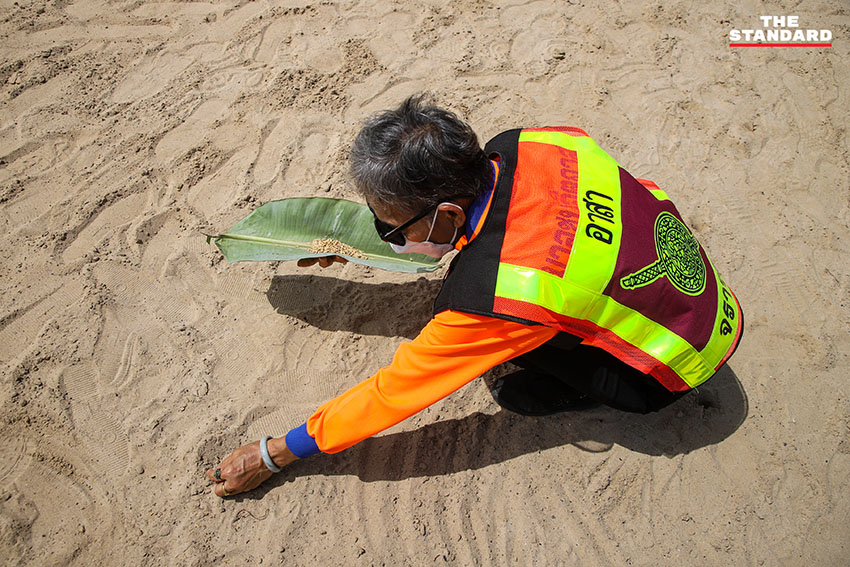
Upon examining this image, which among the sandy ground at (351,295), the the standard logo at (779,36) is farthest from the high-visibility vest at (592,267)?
the the standard logo at (779,36)

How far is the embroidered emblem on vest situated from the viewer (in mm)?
1563

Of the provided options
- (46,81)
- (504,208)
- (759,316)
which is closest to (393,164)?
(504,208)

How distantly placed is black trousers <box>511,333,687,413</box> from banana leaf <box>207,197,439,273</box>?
69cm

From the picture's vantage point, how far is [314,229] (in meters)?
2.35

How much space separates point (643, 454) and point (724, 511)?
0.32m

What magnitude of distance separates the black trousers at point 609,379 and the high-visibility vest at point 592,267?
15 centimetres

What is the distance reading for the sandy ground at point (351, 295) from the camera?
1901 millimetres

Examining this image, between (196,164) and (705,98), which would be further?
(705,98)

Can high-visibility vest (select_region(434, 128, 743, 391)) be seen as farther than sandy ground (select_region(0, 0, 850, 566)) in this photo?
No

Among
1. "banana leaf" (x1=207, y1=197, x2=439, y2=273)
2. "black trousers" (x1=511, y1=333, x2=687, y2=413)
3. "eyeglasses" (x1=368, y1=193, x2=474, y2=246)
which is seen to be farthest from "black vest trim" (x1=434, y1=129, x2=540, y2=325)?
"banana leaf" (x1=207, y1=197, x2=439, y2=273)

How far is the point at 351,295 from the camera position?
2.44 meters

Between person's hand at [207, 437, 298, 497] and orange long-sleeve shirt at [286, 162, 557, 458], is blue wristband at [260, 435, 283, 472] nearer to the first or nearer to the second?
person's hand at [207, 437, 298, 497]

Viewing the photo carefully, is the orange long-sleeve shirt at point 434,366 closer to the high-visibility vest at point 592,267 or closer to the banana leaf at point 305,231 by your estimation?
the high-visibility vest at point 592,267

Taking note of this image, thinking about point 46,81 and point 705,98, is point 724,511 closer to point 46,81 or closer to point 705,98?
point 705,98
